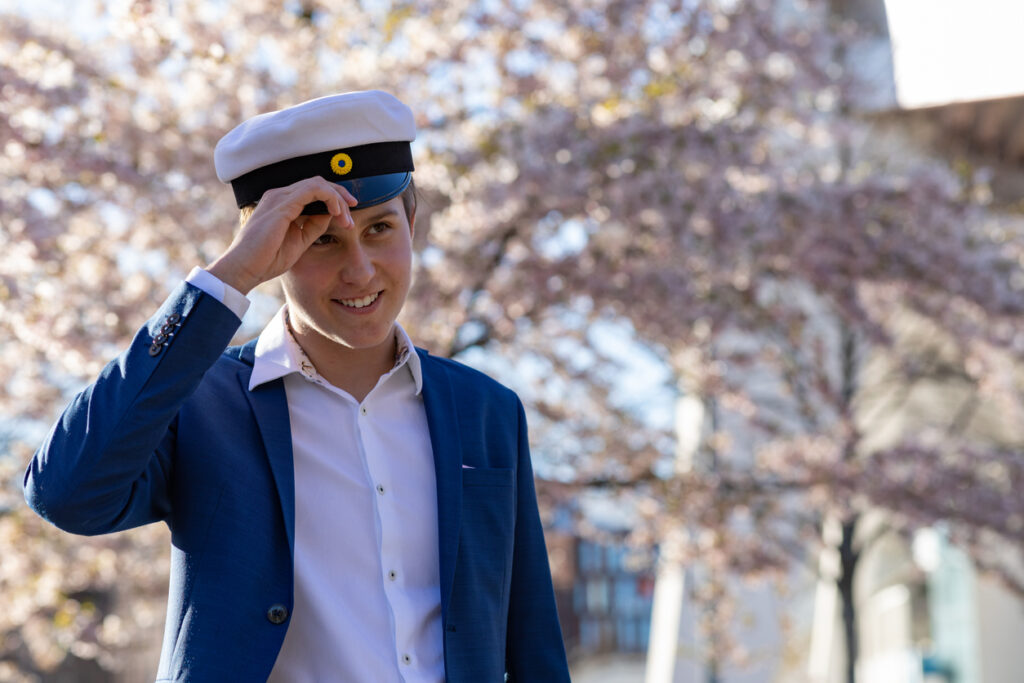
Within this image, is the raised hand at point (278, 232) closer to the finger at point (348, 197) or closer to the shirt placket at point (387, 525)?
the finger at point (348, 197)

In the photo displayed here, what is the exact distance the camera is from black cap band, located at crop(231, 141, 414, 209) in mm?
2064

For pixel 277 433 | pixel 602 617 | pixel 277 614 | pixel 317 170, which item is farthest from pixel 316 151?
pixel 602 617

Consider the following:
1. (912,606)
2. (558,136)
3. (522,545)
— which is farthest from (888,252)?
(912,606)

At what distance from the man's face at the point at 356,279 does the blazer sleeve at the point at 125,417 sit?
9.2 inches

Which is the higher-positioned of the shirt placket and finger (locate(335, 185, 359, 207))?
finger (locate(335, 185, 359, 207))

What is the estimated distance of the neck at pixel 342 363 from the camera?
2092 millimetres

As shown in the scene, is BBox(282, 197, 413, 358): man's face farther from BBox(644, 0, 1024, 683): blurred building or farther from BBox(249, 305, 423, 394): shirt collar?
BBox(644, 0, 1024, 683): blurred building

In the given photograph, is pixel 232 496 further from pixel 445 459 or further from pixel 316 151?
pixel 316 151

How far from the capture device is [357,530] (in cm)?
192

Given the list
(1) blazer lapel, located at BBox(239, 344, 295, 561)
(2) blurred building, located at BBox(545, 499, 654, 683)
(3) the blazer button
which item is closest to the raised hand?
(1) blazer lapel, located at BBox(239, 344, 295, 561)

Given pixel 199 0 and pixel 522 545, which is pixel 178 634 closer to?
pixel 522 545

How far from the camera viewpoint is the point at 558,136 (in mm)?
7430

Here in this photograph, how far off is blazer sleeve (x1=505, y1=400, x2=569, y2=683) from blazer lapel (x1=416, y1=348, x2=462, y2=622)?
0.17m

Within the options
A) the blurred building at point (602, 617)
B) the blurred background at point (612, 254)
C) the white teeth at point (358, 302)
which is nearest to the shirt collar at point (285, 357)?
the white teeth at point (358, 302)
